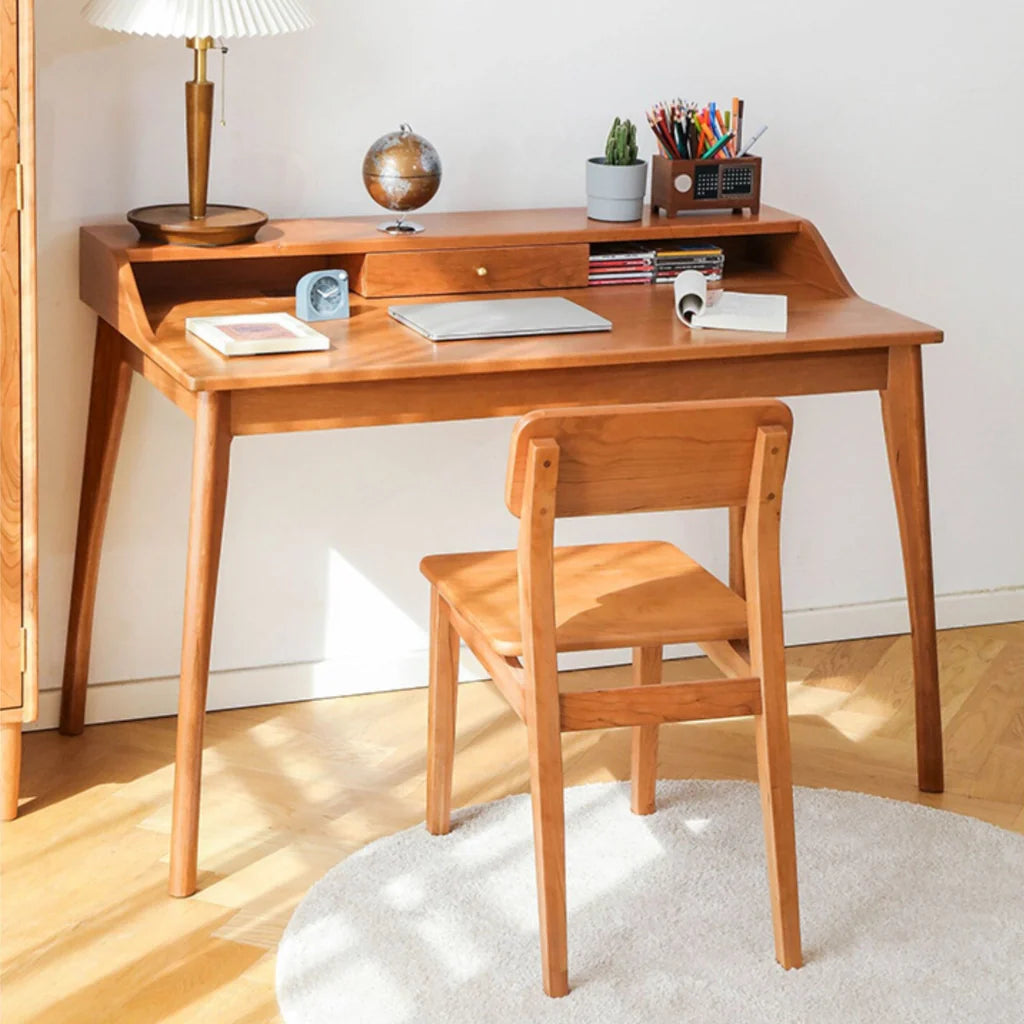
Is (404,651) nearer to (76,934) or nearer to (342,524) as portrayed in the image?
(342,524)

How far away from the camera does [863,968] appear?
2.17 m

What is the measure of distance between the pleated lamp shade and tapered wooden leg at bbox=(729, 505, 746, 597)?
1.11 m

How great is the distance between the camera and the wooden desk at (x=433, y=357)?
226 cm

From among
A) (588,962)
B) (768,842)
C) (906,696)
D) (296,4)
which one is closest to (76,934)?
(588,962)

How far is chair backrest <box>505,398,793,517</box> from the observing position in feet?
6.38

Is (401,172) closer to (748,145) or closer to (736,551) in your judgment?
(748,145)

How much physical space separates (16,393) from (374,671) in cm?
99

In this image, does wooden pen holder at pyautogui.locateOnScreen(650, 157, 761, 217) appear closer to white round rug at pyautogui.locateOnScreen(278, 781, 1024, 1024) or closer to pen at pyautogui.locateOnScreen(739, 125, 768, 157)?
pen at pyautogui.locateOnScreen(739, 125, 768, 157)

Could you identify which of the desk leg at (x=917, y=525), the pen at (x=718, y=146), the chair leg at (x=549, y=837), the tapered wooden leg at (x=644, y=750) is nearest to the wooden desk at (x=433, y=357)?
the desk leg at (x=917, y=525)

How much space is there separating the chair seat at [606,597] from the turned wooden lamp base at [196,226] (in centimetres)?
61

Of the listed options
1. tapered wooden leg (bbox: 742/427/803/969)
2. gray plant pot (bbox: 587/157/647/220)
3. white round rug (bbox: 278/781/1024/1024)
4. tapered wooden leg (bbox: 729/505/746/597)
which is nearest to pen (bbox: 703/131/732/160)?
gray plant pot (bbox: 587/157/647/220)

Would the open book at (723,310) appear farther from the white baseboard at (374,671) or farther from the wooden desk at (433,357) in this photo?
the white baseboard at (374,671)

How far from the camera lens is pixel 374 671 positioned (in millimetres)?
3104

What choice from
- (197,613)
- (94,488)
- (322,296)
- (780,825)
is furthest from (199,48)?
(780,825)
